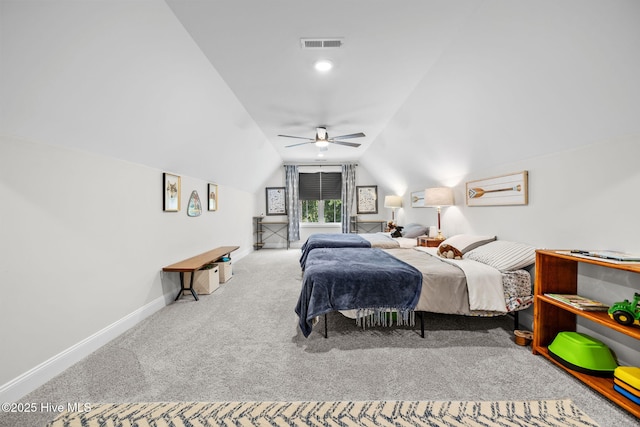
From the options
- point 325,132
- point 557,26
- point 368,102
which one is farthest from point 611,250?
point 325,132

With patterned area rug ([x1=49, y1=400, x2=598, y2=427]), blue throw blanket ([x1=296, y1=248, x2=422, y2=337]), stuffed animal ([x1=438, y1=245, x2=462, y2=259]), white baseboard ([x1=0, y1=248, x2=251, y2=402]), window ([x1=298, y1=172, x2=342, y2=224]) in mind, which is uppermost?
window ([x1=298, y1=172, x2=342, y2=224])

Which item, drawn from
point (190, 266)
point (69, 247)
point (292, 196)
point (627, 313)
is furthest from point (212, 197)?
point (627, 313)

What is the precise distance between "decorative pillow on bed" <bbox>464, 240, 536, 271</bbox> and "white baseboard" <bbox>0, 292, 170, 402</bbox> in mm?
3751

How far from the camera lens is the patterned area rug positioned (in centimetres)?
150

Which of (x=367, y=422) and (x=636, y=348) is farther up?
(x=636, y=348)

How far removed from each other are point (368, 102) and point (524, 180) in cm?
212

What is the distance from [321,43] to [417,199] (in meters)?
4.21

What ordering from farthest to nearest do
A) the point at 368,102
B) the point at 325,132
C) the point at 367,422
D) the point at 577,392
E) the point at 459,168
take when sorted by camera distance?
the point at 325,132 < the point at 459,168 < the point at 368,102 < the point at 577,392 < the point at 367,422

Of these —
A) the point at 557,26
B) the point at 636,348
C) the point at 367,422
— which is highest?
the point at 557,26

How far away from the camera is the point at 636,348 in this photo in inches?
69.9

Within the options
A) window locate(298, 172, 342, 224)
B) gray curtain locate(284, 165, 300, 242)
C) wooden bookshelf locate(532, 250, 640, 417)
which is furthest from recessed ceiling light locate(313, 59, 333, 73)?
window locate(298, 172, 342, 224)

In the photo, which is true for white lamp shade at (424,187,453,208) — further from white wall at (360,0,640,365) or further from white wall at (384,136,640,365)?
white wall at (384,136,640,365)

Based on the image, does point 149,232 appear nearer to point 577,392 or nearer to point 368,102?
point 368,102

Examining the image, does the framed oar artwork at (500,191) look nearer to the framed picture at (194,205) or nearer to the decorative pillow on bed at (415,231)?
the decorative pillow on bed at (415,231)
